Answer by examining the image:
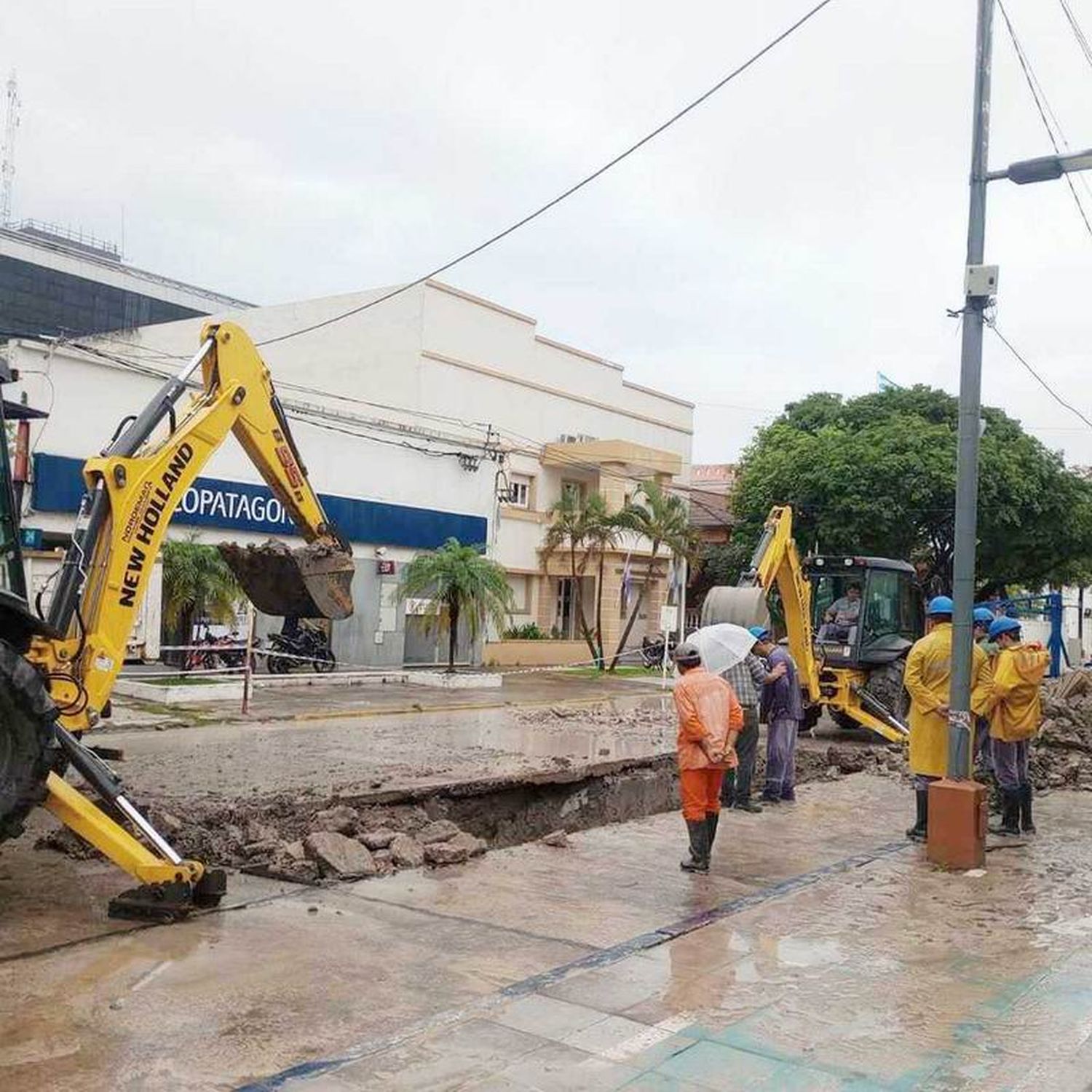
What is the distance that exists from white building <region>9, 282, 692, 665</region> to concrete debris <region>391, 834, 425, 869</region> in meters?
15.5

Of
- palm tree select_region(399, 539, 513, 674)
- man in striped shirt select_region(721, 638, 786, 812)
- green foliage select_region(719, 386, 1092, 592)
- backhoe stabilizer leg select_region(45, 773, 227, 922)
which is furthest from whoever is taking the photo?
green foliage select_region(719, 386, 1092, 592)

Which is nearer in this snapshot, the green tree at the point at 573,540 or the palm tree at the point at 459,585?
the palm tree at the point at 459,585

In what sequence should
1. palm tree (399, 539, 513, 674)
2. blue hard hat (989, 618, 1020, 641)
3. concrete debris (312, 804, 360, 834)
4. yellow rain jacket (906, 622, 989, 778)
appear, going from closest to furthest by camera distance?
1. concrete debris (312, 804, 360, 834)
2. yellow rain jacket (906, 622, 989, 778)
3. blue hard hat (989, 618, 1020, 641)
4. palm tree (399, 539, 513, 674)

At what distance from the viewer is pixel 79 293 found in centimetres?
4825

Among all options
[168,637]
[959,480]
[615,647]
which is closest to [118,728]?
[168,637]

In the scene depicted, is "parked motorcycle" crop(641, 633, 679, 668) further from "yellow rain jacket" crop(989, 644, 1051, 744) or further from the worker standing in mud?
"yellow rain jacket" crop(989, 644, 1051, 744)

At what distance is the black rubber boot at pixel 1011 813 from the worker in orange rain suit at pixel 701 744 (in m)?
2.99

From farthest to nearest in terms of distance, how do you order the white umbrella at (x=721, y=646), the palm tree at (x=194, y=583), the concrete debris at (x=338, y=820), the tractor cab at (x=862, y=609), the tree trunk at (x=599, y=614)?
the tree trunk at (x=599, y=614) < the palm tree at (x=194, y=583) < the tractor cab at (x=862, y=609) < the white umbrella at (x=721, y=646) < the concrete debris at (x=338, y=820)

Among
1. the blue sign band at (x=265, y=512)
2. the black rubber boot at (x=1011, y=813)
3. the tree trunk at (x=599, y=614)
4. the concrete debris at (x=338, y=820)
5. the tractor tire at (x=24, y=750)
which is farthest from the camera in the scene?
the tree trunk at (x=599, y=614)

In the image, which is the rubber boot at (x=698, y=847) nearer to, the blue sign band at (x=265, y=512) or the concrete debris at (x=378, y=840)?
the concrete debris at (x=378, y=840)

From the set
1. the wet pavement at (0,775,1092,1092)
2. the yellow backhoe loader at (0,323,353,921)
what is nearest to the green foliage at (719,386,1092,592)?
the wet pavement at (0,775,1092,1092)

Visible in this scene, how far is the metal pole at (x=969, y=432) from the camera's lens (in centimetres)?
855

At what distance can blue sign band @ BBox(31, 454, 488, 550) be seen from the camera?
70.5 ft

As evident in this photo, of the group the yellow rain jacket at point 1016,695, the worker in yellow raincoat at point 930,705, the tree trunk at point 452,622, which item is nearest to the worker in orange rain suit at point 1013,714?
the yellow rain jacket at point 1016,695
